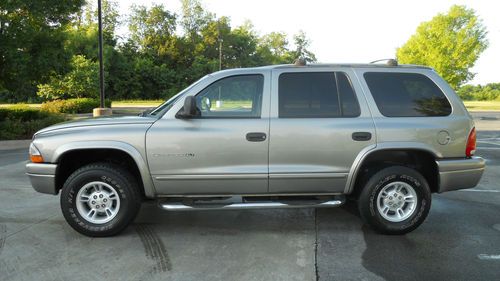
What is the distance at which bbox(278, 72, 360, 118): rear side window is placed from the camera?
4516 millimetres

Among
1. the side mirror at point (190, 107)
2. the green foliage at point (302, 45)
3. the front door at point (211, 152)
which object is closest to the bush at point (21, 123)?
the front door at point (211, 152)

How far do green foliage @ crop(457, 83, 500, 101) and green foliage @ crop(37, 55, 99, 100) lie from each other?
6452cm

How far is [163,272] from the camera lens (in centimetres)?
364

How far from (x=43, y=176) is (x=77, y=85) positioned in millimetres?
27778

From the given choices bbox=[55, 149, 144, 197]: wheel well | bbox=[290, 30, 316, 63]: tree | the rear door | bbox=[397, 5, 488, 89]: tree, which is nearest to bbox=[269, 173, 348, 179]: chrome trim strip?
the rear door

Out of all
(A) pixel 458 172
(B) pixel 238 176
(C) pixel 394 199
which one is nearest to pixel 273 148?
(B) pixel 238 176

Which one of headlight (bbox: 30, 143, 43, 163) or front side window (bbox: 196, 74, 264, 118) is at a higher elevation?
front side window (bbox: 196, 74, 264, 118)

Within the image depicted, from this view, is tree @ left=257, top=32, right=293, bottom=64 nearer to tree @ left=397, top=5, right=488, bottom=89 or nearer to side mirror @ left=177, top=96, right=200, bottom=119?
tree @ left=397, top=5, right=488, bottom=89

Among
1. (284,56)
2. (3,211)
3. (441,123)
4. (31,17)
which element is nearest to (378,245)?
(441,123)

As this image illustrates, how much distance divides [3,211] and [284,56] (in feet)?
300

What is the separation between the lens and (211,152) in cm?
435

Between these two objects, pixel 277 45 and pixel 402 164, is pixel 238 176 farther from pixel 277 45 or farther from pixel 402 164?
pixel 277 45

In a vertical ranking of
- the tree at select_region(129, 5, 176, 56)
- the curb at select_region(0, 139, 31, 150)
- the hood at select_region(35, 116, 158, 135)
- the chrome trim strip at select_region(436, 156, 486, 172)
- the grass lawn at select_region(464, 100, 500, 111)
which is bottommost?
the curb at select_region(0, 139, 31, 150)

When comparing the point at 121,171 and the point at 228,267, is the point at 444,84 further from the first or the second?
the point at 121,171
